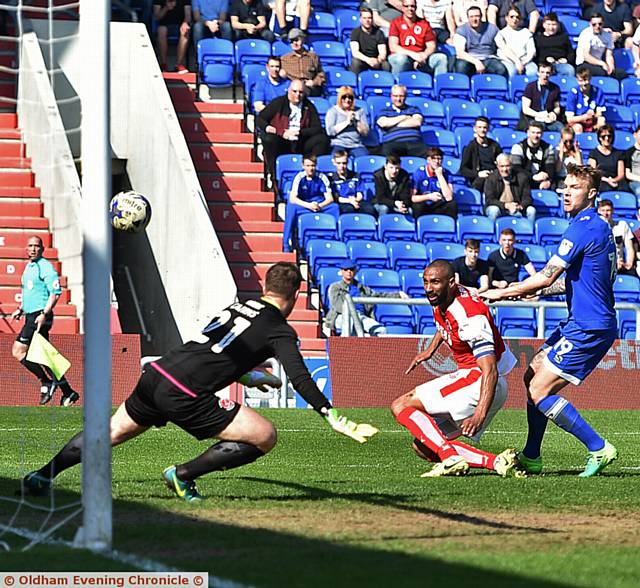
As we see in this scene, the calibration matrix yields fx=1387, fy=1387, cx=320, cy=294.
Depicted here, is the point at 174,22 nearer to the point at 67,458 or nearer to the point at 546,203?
the point at 546,203

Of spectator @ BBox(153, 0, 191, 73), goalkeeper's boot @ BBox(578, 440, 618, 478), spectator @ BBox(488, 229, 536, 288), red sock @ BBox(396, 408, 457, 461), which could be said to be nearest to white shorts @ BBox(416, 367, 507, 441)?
red sock @ BBox(396, 408, 457, 461)

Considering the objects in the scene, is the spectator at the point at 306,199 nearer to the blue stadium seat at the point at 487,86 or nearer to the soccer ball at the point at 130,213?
the blue stadium seat at the point at 487,86

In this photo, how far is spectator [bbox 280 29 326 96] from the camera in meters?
22.6

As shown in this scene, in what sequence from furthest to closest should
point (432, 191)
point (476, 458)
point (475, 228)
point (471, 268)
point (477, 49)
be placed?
point (477, 49) → point (432, 191) → point (475, 228) → point (471, 268) → point (476, 458)

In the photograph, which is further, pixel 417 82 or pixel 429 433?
pixel 417 82

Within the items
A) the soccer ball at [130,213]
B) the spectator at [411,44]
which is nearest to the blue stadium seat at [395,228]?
the spectator at [411,44]

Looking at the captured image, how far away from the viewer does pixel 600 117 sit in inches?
958

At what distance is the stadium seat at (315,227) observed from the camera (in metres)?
20.9

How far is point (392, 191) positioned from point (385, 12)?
4596mm

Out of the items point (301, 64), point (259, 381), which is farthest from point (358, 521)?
point (301, 64)

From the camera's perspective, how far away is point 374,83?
933 inches

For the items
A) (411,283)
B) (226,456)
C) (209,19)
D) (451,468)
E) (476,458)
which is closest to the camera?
(226,456)

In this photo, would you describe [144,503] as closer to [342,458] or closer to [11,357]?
[342,458]

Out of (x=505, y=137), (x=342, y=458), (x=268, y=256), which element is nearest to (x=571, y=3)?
(x=505, y=137)
